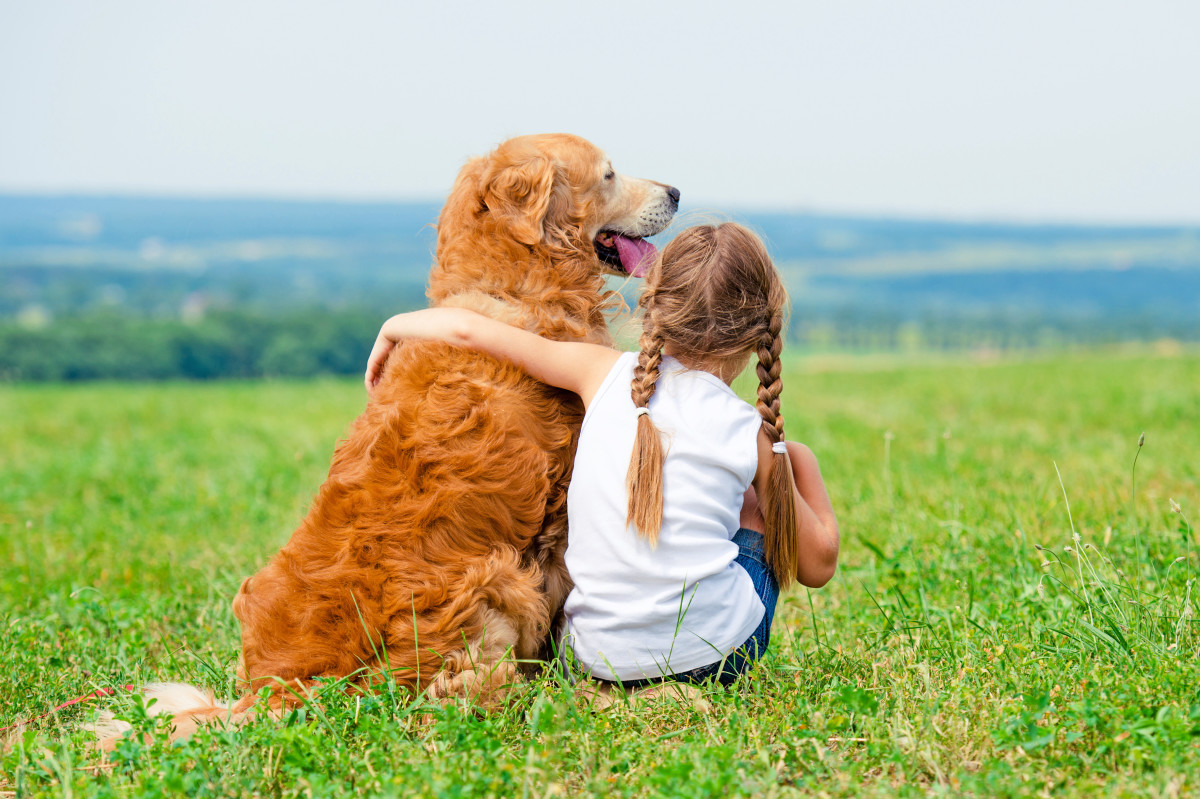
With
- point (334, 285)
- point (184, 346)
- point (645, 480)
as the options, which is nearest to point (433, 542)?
point (645, 480)

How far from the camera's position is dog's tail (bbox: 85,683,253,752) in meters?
2.54

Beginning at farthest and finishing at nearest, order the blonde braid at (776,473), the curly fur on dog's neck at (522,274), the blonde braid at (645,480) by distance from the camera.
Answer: the curly fur on dog's neck at (522,274)
the blonde braid at (776,473)
the blonde braid at (645,480)

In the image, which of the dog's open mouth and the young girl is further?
the dog's open mouth

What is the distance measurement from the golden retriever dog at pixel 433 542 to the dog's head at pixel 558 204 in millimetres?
93

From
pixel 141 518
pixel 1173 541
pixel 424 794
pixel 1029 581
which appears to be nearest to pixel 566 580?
pixel 424 794

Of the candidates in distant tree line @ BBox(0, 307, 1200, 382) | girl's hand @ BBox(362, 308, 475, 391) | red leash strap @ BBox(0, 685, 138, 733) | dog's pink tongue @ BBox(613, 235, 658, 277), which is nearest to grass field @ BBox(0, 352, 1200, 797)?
red leash strap @ BBox(0, 685, 138, 733)

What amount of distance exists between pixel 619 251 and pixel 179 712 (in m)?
2.04

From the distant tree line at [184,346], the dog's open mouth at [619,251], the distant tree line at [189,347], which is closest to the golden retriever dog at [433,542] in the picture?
the dog's open mouth at [619,251]

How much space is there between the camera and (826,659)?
288cm

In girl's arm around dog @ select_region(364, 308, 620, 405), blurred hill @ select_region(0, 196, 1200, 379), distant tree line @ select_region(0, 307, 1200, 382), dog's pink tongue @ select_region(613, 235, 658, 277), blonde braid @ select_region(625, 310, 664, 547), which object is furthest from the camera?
blurred hill @ select_region(0, 196, 1200, 379)

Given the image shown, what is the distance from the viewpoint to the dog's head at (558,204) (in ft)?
10.2

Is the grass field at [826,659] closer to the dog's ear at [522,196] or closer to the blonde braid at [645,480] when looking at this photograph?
the blonde braid at [645,480]

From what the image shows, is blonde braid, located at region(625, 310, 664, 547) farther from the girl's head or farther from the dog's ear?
the dog's ear

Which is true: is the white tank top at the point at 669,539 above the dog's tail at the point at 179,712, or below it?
above
